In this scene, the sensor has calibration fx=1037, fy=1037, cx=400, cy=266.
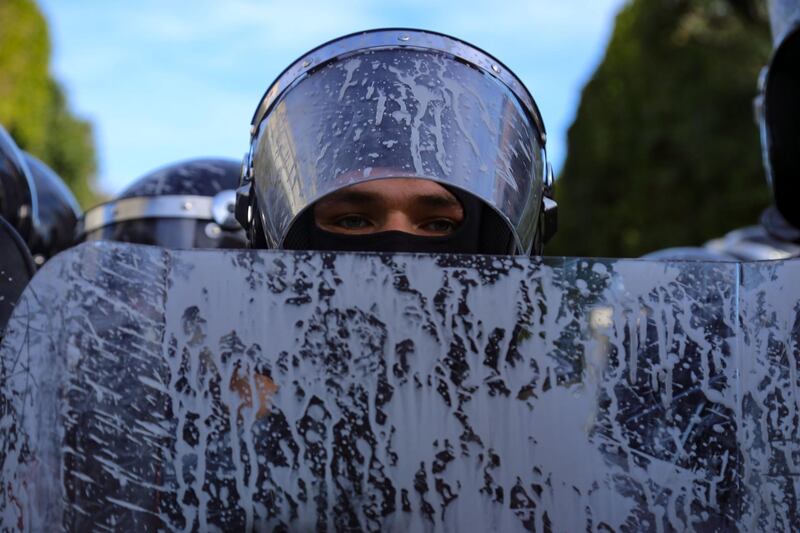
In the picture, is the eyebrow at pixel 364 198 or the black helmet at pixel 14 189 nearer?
the eyebrow at pixel 364 198

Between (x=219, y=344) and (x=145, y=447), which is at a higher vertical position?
(x=219, y=344)

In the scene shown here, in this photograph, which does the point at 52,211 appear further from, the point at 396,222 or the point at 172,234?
the point at 396,222

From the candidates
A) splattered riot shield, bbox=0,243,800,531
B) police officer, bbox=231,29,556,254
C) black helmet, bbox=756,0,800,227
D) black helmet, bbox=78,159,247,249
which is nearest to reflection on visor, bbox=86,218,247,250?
black helmet, bbox=78,159,247,249

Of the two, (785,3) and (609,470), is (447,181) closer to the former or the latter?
(609,470)

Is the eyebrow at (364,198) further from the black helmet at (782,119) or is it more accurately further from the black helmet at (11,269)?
the black helmet at (782,119)

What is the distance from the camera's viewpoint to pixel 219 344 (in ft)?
3.57

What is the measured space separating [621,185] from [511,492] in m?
19.3

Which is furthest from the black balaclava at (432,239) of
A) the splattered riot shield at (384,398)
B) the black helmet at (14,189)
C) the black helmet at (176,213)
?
the black helmet at (176,213)

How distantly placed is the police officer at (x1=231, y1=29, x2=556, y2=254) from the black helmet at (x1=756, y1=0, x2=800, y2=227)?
1.66 m

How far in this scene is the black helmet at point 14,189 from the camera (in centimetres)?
282

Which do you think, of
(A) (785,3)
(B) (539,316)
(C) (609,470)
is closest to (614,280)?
(B) (539,316)

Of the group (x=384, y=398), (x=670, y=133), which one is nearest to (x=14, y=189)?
(x=384, y=398)

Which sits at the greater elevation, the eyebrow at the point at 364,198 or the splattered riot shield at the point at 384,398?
the eyebrow at the point at 364,198

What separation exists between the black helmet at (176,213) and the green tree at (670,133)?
41.9 feet
